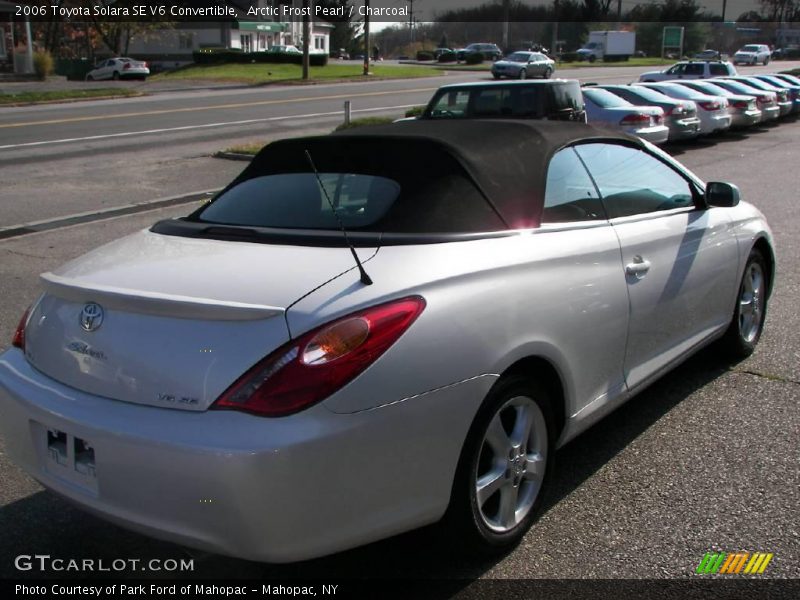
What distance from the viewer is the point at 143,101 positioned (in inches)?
1330

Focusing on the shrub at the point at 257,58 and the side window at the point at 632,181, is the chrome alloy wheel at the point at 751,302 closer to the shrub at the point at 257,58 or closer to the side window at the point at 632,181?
the side window at the point at 632,181

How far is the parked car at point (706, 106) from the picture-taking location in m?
20.7

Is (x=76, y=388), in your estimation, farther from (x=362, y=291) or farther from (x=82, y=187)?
(x=82, y=187)

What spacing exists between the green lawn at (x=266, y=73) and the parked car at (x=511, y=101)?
105ft

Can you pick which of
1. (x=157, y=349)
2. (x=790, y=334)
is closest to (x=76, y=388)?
(x=157, y=349)

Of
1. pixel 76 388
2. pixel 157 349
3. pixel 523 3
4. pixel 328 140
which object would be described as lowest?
pixel 76 388

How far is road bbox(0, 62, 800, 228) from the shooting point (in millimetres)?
12734

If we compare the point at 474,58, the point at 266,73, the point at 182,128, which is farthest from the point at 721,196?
the point at 474,58

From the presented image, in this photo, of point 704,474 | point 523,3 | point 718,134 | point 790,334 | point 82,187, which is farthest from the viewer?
point 523,3

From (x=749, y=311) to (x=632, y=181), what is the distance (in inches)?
59.5

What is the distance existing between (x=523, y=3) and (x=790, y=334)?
362 feet

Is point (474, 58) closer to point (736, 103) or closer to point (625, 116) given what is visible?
point (736, 103)

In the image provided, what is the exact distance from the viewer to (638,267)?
3840 mm

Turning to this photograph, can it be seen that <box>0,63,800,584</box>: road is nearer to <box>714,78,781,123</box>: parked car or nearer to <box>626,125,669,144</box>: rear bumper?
<box>626,125,669,144</box>: rear bumper
